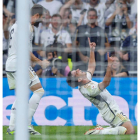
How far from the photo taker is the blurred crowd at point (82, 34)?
10.9 ft

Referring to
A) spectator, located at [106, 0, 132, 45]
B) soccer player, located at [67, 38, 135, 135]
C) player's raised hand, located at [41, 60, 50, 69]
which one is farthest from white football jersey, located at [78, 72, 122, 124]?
spectator, located at [106, 0, 132, 45]

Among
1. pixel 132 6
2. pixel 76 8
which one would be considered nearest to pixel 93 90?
pixel 76 8

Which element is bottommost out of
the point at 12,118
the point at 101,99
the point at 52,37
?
the point at 12,118

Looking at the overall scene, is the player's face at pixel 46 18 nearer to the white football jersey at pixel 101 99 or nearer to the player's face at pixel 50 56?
the player's face at pixel 50 56

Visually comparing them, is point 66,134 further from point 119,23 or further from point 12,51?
point 119,23

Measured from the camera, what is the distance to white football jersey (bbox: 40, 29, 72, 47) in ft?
10.8

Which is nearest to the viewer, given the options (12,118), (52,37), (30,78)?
(30,78)

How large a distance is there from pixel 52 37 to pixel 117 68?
81cm

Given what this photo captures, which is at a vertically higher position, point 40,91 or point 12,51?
point 12,51

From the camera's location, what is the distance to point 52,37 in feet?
10.8

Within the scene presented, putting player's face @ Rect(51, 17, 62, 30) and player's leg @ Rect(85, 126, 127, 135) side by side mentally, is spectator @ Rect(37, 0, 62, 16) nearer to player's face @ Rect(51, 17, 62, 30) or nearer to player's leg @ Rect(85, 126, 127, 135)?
player's face @ Rect(51, 17, 62, 30)

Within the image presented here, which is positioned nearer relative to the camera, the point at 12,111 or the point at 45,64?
the point at 12,111

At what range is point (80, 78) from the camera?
11.0 feet

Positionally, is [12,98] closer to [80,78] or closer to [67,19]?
[80,78]
